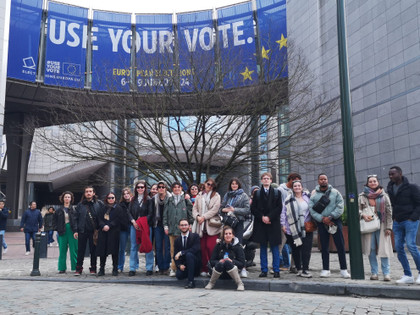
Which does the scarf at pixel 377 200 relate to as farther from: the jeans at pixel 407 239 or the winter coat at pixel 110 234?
the winter coat at pixel 110 234

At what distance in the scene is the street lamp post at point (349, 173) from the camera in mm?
7254

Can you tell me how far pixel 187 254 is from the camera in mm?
7457

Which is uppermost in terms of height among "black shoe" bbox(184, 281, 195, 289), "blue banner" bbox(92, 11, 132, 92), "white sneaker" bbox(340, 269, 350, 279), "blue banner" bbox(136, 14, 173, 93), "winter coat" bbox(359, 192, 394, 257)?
→ "blue banner" bbox(92, 11, 132, 92)

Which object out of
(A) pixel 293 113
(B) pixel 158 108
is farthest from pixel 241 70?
(B) pixel 158 108

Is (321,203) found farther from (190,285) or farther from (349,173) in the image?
(190,285)

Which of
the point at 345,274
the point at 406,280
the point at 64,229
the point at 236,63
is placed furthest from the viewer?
the point at 236,63

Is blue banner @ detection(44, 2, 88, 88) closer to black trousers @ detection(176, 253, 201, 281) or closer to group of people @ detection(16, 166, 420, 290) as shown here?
group of people @ detection(16, 166, 420, 290)

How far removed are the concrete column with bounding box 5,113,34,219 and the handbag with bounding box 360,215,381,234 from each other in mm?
40085

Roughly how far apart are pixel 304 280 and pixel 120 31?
31212mm

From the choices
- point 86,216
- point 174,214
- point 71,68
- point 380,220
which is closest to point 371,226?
point 380,220

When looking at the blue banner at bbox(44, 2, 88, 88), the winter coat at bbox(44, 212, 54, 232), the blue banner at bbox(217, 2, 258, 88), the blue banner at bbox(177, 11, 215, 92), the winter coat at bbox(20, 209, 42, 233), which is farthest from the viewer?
the blue banner at bbox(44, 2, 88, 88)

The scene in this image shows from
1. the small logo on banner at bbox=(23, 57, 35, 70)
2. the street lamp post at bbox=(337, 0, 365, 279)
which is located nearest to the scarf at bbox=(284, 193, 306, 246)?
the street lamp post at bbox=(337, 0, 365, 279)

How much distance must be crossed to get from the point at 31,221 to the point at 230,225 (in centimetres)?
922

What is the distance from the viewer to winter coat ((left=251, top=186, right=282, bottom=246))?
7785mm
